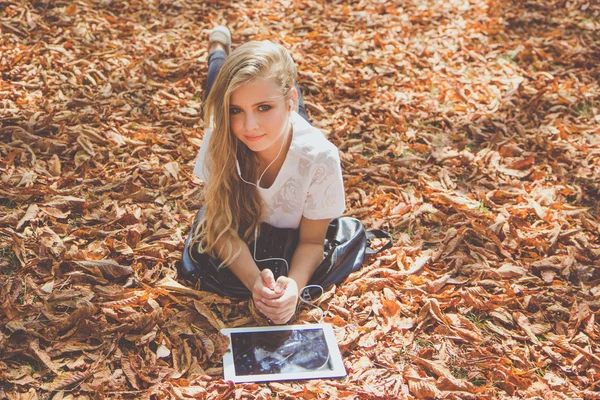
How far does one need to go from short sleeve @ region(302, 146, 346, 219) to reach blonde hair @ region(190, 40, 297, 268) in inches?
14.4

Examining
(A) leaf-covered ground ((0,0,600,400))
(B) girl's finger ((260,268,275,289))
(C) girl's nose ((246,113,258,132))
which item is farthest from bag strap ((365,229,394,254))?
(C) girl's nose ((246,113,258,132))

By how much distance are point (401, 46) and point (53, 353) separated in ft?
16.6

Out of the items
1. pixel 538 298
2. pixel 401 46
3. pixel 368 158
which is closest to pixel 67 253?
pixel 368 158

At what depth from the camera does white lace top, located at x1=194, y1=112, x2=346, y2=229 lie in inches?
142

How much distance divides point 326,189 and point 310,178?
0.12 m

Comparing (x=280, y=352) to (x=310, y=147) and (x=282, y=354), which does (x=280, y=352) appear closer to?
(x=282, y=354)

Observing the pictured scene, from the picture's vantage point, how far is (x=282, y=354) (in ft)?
10.9

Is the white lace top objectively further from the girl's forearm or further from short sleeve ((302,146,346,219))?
the girl's forearm

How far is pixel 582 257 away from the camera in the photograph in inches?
162

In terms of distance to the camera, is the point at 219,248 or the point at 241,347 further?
the point at 219,248

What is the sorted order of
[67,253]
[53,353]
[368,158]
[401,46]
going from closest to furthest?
[53,353], [67,253], [368,158], [401,46]

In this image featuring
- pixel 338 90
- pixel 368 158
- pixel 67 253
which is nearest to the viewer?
pixel 67 253

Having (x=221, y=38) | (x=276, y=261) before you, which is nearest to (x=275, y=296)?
(x=276, y=261)

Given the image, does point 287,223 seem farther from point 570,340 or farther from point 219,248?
point 570,340
